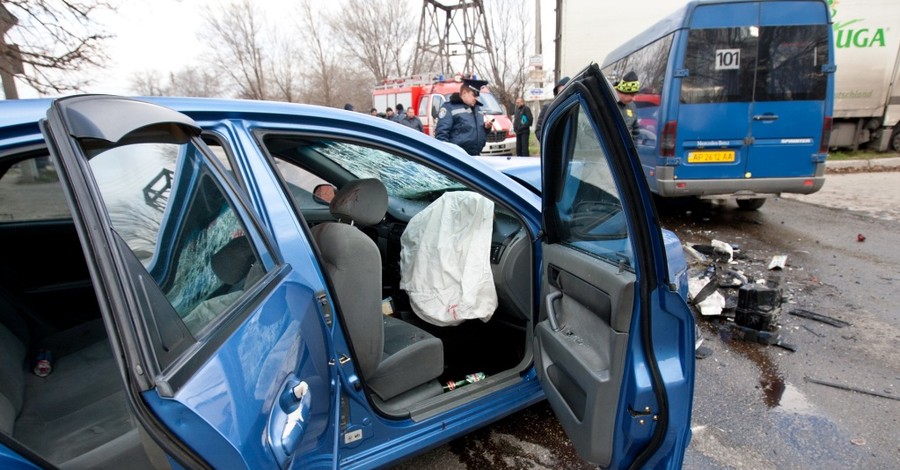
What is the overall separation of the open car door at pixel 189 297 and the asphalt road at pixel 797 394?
1265 mm

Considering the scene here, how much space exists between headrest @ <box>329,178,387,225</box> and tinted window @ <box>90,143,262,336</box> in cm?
75

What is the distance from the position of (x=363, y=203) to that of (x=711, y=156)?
200 inches

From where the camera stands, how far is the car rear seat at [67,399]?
124 centimetres

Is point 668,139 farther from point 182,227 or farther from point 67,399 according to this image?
point 67,399

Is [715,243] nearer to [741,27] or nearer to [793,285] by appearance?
[793,285]

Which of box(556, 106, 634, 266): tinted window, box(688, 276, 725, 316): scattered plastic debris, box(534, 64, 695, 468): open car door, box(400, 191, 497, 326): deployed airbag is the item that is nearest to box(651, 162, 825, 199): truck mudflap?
box(688, 276, 725, 316): scattered plastic debris

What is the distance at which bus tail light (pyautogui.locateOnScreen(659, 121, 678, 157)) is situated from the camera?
5.48 m

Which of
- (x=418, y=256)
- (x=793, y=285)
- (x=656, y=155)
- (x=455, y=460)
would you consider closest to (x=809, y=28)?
(x=656, y=155)

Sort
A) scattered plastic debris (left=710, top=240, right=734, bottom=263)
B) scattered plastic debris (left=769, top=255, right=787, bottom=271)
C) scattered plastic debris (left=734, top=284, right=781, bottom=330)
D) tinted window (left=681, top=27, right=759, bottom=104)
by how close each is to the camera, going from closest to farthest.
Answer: scattered plastic debris (left=734, top=284, right=781, bottom=330) < scattered plastic debris (left=769, top=255, right=787, bottom=271) < scattered plastic debris (left=710, top=240, right=734, bottom=263) < tinted window (left=681, top=27, right=759, bottom=104)

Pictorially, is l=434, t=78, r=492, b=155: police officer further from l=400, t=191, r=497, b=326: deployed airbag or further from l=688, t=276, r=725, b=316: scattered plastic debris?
l=400, t=191, r=497, b=326: deployed airbag

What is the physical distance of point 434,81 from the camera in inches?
631

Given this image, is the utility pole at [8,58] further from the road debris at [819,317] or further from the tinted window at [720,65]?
the road debris at [819,317]

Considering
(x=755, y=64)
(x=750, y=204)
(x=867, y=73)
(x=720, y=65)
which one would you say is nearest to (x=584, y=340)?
(x=720, y=65)

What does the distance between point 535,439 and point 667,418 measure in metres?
1.01
